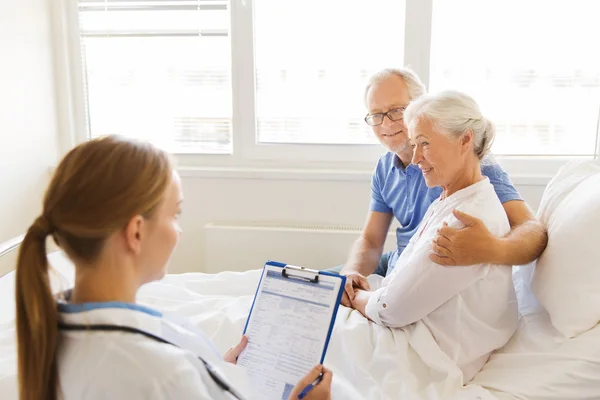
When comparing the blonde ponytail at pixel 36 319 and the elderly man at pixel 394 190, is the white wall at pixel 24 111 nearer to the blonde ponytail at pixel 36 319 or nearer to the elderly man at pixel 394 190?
the elderly man at pixel 394 190

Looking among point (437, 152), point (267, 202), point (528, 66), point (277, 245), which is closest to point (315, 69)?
point (267, 202)

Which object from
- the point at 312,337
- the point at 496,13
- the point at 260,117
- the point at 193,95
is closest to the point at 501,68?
the point at 496,13

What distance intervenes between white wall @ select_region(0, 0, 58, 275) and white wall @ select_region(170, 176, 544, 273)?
63cm

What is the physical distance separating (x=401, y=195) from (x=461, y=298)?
2.04ft

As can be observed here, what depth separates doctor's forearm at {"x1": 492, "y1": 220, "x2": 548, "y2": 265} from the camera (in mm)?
1265

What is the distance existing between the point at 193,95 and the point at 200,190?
0.42m

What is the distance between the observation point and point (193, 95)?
2.51 metres

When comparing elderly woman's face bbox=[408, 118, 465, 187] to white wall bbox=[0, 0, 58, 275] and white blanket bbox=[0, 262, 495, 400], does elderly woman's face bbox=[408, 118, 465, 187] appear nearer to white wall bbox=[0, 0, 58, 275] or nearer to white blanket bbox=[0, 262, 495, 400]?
white blanket bbox=[0, 262, 495, 400]

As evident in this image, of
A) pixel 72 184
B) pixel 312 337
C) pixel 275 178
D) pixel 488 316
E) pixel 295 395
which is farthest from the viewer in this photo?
pixel 275 178

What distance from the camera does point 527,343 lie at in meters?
1.32

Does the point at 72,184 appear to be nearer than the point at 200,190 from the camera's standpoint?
Yes

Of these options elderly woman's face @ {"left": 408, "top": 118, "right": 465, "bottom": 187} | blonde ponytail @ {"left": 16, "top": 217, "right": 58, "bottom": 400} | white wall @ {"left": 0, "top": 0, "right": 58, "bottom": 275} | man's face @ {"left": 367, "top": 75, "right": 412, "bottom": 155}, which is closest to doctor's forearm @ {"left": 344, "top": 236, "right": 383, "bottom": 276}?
man's face @ {"left": 367, "top": 75, "right": 412, "bottom": 155}

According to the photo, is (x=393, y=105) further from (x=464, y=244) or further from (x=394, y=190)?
(x=464, y=244)

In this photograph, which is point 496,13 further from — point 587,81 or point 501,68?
point 587,81
